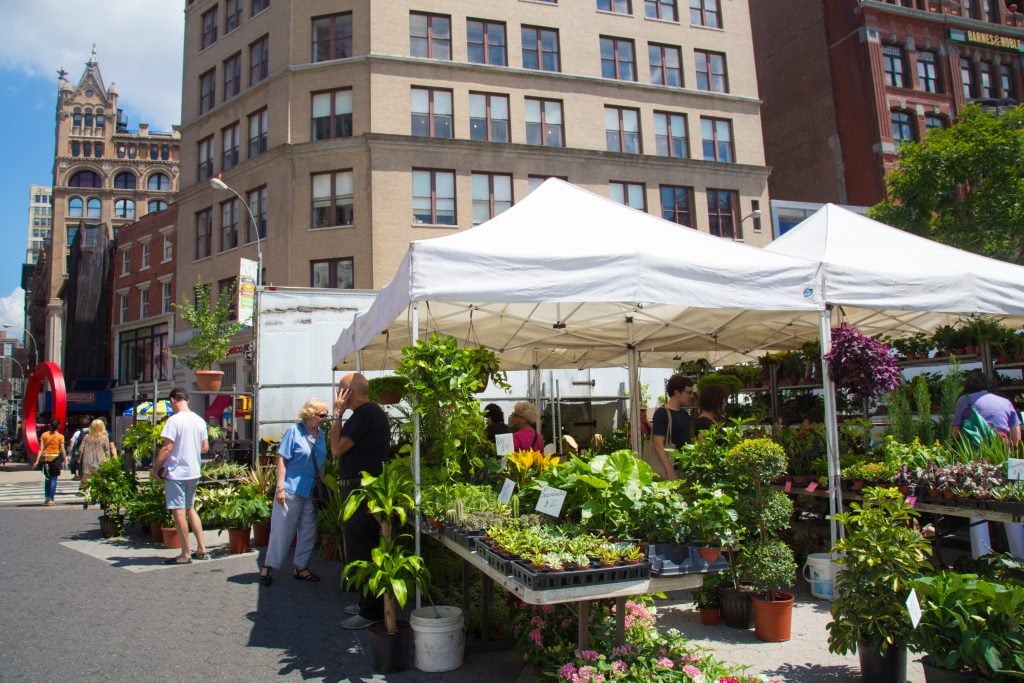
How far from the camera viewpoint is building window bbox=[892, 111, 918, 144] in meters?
35.4

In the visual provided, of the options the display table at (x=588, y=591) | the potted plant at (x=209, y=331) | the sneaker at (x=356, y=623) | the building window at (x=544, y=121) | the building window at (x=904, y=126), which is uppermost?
the building window at (x=904, y=126)

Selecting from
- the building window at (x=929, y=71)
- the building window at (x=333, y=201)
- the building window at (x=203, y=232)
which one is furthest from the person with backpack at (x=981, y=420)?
the building window at (x=929, y=71)

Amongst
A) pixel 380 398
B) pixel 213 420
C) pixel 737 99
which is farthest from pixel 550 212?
pixel 737 99

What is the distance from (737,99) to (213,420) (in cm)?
2584

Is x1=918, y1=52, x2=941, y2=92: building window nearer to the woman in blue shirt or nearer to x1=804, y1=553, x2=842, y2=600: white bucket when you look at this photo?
x1=804, y1=553, x2=842, y2=600: white bucket

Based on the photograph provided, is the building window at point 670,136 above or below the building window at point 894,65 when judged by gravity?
below

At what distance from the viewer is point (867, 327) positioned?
9633mm

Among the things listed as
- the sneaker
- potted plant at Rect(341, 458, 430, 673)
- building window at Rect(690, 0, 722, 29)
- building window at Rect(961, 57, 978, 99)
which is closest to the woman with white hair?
potted plant at Rect(341, 458, 430, 673)

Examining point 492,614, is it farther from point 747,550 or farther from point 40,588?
point 40,588

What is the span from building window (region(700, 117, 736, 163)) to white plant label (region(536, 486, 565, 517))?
28.7 m

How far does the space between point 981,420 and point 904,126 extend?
116 feet

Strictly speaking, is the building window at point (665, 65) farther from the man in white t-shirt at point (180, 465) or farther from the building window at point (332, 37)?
the man in white t-shirt at point (180, 465)

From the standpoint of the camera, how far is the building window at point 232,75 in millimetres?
30016

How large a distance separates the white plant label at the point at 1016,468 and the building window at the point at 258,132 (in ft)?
92.6
